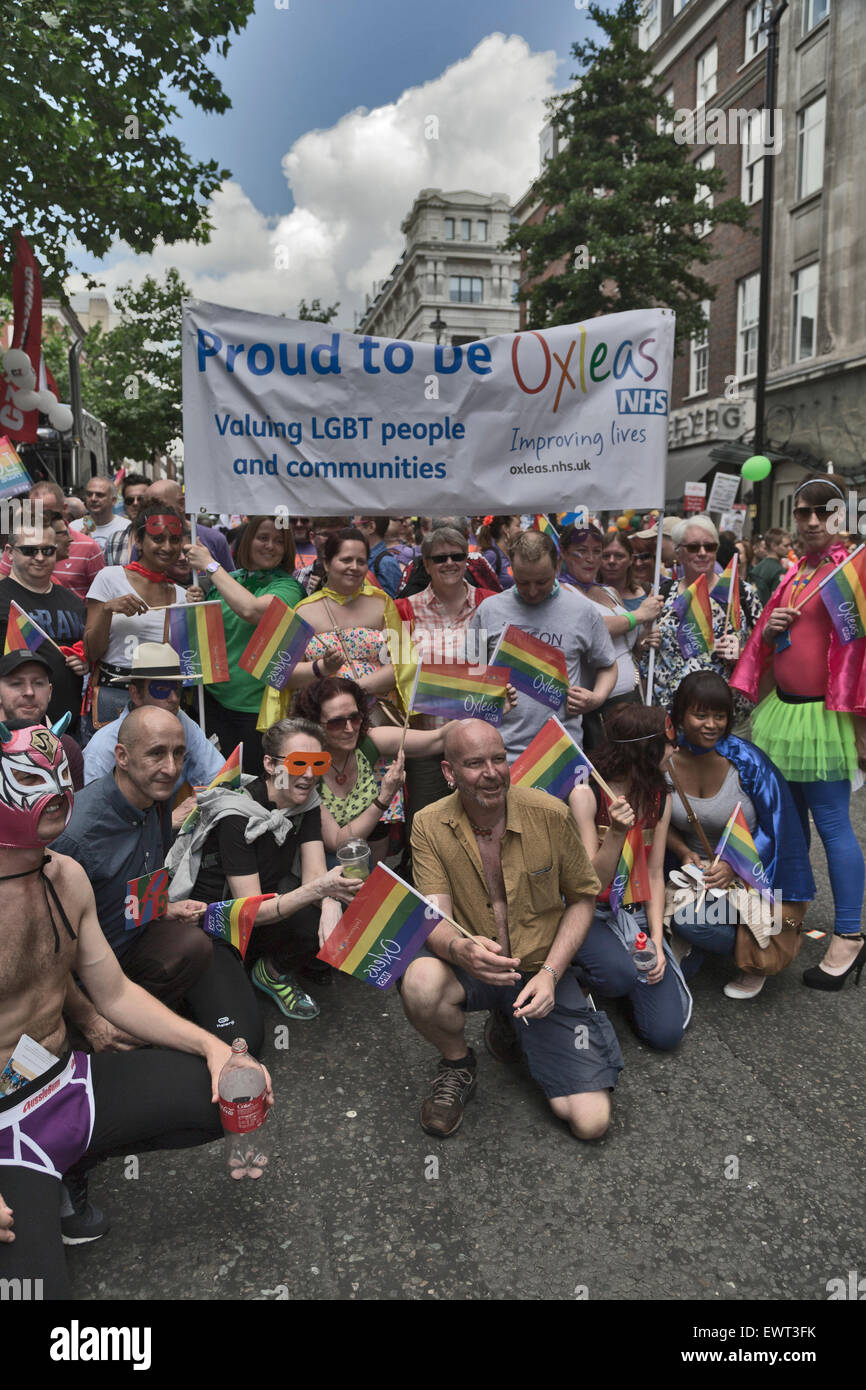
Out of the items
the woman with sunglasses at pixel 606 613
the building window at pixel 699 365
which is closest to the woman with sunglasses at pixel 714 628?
the woman with sunglasses at pixel 606 613

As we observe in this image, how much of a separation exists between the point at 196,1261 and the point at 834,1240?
5.76 feet

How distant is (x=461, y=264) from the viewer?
6869 centimetres

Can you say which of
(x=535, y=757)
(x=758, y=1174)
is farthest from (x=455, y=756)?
(x=758, y=1174)

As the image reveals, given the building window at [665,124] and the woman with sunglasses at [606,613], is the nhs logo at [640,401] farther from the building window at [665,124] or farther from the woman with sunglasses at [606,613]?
the building window at [665,124]

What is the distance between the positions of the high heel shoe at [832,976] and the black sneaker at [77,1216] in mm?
2960

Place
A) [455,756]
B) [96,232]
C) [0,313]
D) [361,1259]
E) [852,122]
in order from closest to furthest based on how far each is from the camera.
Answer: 1. [361,1259]
2. [455,756]
3. [96,232]
4. [852,122]
5. [0,313]

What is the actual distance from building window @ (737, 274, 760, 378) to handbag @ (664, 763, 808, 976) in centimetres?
2188

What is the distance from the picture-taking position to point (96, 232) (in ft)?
27.8

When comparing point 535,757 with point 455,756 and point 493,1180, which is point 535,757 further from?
point 493,1180

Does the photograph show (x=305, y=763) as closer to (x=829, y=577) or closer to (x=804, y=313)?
(x=829, y=577)

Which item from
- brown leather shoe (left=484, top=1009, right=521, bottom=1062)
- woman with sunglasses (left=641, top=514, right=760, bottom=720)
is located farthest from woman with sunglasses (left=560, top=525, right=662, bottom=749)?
brown leather shoe (left=484, top=1009, right=521, bottom=1062)

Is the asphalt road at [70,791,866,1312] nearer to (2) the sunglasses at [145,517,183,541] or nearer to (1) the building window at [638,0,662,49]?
(2) the sunglasses at [145,517,183,541]

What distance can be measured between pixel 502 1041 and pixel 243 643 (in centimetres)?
220

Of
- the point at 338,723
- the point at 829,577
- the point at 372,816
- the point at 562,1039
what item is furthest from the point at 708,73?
the point at 562,1039
